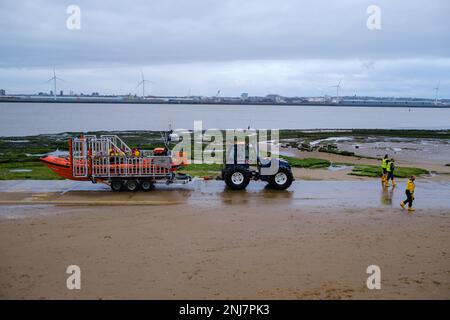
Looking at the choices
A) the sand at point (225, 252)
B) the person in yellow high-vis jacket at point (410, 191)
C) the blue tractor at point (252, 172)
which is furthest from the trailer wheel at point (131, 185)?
the person in yellow high-vis jacket at point (410, 191)

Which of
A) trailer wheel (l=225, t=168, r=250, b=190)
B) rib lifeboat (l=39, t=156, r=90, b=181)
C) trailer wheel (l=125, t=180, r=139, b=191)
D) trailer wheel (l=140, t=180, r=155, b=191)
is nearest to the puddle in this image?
trailer wheel (l=225, t=168, r=250, b=190)

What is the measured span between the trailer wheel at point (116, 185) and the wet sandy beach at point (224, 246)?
577 millimetres

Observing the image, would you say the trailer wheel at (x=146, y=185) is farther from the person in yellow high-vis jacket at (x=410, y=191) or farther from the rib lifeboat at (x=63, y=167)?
the person in yellow high-vis jacket at (x=410, y=191)

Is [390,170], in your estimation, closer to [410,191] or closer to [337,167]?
[410,191]

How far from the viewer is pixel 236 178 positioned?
59.8 feet

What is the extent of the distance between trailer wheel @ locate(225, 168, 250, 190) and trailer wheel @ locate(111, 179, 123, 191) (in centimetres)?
429

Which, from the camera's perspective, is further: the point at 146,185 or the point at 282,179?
the point at 282,179

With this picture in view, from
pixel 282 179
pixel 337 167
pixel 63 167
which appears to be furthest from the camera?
pixel 337 167

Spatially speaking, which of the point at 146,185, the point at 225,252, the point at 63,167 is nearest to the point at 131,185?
Answer: the point at 146,185

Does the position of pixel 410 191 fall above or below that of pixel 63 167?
below

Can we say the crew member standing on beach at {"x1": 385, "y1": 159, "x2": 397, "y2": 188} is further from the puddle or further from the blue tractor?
the puddle

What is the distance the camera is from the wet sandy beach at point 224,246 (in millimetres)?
8883

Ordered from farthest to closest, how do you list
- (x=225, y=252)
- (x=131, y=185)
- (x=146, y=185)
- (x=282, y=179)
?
(x=282, y=179)
(x=146, y=185)
(x=131, y=185)
(x=225, y=252)

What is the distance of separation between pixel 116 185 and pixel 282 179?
22.3 feet
